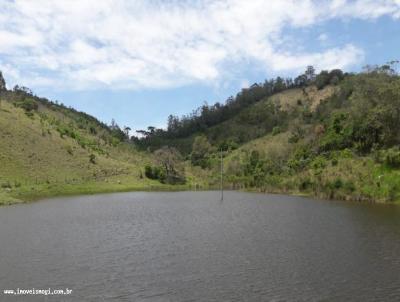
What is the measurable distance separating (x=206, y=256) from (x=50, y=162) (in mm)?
96582

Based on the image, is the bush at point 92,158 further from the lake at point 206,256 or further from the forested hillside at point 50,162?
the lake at point 206,256

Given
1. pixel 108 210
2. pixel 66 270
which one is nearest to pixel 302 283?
pixel 66 270

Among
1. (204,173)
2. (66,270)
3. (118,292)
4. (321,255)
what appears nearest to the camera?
(118,292)

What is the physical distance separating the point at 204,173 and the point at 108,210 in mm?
110303

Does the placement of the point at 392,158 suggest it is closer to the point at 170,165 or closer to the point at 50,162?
the point at 170,165

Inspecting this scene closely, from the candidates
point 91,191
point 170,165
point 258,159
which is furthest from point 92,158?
point 258,159

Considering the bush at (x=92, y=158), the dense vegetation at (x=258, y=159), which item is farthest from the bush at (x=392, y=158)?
the bush at (x=92, y=158)

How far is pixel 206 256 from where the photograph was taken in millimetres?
34844

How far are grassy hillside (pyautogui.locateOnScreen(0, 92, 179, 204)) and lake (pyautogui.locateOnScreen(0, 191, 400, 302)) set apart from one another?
158ft

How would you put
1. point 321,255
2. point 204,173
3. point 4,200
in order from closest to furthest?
point 321,255 < point 4,200 < point 204,173

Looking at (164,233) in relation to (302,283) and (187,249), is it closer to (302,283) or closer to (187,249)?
(187,249)

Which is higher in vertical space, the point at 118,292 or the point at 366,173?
the point at 366,173

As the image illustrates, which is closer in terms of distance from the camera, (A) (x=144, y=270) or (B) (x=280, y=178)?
(A) (x=144, y=270)

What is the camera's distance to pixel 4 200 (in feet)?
260
